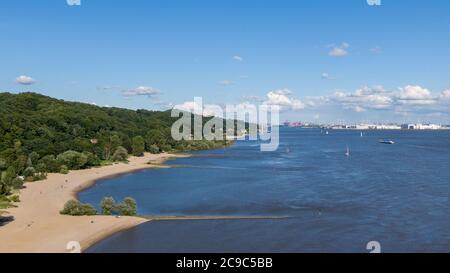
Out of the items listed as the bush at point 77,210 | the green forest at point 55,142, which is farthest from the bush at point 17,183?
the bush at point 77,210

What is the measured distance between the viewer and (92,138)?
127m

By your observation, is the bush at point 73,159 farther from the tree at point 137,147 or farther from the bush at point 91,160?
the tree at point 137,147

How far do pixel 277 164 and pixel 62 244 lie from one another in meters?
76.4

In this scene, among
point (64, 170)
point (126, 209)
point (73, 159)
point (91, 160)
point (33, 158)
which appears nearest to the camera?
point (126, 209)

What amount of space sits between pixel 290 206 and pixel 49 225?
27.1m

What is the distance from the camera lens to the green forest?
257 feet

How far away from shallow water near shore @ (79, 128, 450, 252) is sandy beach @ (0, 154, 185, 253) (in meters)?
1.92

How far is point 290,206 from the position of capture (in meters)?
56.2

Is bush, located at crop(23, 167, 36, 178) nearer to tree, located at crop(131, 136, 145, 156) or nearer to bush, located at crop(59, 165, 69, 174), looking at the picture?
bush, located at crop(59, 165, 69, 174)

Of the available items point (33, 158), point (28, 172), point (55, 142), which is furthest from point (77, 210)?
point (55, 142)

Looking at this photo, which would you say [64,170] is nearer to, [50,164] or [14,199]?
[50,164]

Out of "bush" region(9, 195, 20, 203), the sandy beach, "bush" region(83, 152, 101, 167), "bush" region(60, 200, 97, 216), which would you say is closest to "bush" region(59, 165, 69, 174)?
"bush" region(83, 152, 101, 167)
